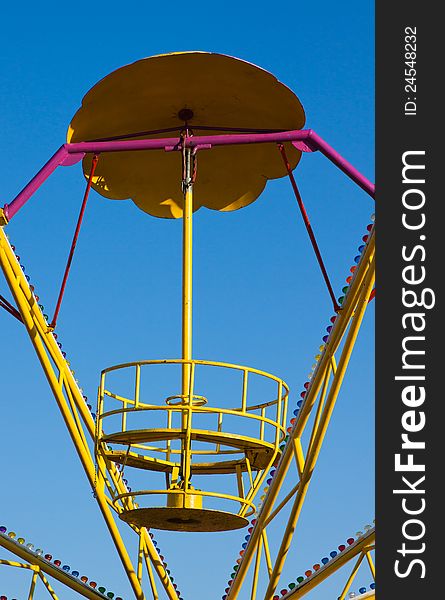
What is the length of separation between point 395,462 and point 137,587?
9.06 metres

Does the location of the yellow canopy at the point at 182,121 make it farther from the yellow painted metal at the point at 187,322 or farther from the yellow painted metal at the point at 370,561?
the yellow painted metal at the point at 370,561

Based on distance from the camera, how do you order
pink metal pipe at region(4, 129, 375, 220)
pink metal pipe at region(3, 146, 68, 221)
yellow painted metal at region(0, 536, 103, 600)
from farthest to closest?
yellow painted metal at region(0, 536, 103, 600), pink metal pipe at region(4, 129, 375, 220), pink metal pipe at region(3, 146, 68, 221)

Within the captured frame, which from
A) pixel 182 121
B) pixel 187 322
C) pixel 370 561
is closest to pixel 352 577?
pixel 370 561

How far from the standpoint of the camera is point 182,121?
2666 cm

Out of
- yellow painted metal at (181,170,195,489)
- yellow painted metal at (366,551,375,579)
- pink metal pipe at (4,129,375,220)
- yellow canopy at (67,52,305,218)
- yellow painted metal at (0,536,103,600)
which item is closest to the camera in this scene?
yellow painted metal at (181,170,195,489)

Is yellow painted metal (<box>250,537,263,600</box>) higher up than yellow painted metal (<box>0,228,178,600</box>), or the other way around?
yellow painted metal (<box>0,228,178,600</box>)

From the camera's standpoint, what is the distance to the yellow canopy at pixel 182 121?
25469mm

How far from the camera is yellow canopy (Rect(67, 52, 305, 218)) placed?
25469 mm

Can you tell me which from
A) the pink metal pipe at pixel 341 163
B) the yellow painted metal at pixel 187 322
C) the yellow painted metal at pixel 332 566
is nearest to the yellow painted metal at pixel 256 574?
the yellow painted metal at pixel 332 566

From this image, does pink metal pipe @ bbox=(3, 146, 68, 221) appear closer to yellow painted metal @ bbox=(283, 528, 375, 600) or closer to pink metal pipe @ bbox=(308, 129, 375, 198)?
pink metal pipe @ bbox=(308, 129, 375, 198)

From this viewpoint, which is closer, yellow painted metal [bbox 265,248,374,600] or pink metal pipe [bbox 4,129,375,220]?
yellow painted metal [bbox 265,248,374,600]

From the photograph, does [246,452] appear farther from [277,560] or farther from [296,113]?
[296,113]

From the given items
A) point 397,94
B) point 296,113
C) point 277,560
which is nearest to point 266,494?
point 277,560

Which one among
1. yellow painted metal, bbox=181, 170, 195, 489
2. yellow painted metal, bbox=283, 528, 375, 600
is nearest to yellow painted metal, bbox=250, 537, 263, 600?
yellow painted metal, bbox=283, 528, 375, 600
